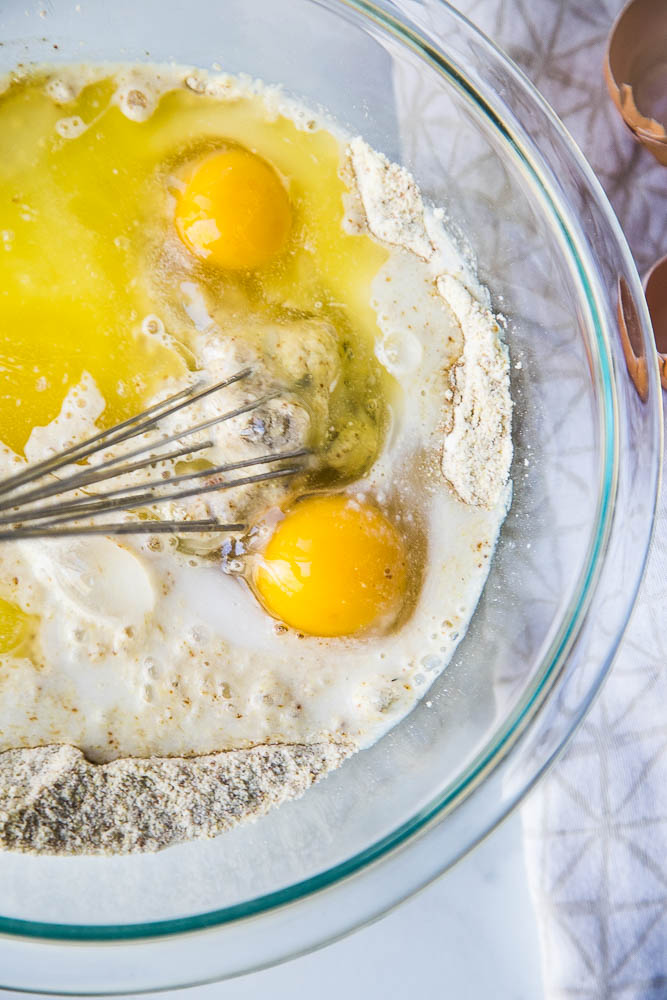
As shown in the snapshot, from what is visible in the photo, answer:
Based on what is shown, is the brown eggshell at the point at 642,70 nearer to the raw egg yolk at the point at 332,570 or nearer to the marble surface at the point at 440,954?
the raw egg yolk at the point at 332,570

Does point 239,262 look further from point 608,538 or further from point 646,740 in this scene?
point 646,740

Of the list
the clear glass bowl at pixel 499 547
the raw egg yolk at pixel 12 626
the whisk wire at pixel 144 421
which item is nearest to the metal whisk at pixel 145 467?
the whisk wire at pixel 144 421

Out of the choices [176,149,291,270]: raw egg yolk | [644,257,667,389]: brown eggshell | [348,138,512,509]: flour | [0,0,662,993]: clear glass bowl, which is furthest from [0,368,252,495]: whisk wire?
[644,257,667,389]: brown eggshell

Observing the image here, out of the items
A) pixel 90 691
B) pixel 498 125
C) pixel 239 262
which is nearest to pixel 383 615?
pixel 90 691

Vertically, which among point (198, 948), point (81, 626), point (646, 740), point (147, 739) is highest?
point (81, 626)

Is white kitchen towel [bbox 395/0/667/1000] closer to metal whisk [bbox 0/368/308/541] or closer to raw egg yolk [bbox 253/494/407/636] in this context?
raw egg yolk [bbox 253/494/407/636]

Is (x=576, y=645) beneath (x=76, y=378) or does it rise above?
beneath
